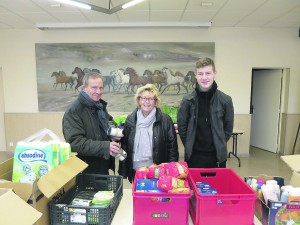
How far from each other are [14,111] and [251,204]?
519 cm

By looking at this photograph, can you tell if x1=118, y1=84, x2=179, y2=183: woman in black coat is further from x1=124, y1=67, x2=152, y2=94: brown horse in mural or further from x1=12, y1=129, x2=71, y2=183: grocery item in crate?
x1=124, y1=67, x2=152, y2=94: brown horse in mural

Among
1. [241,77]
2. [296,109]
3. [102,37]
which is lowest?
[296,109]

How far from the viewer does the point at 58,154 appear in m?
1.23

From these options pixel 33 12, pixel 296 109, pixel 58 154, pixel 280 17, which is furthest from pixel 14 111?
pixel 296 109

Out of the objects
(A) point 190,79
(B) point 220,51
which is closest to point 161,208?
(A) point 190,79

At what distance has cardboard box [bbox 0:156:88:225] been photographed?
1007 mm

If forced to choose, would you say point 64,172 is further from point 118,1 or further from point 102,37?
point 102,37

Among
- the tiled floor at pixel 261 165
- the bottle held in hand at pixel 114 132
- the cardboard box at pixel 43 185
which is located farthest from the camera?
the tiled floor at pixel 261 165

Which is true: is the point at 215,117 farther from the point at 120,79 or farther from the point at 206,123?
the point at 120,79

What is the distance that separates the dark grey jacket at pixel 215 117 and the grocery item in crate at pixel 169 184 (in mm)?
752

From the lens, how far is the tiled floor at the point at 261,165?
3.85m

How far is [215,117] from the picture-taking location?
5.89 ft

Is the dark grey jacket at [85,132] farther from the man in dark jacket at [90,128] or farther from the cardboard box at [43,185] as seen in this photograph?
the cardboard box at [43,185]

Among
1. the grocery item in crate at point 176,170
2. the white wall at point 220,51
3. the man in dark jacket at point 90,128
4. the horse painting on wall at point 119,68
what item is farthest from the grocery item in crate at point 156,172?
the white wall at point 220,51
